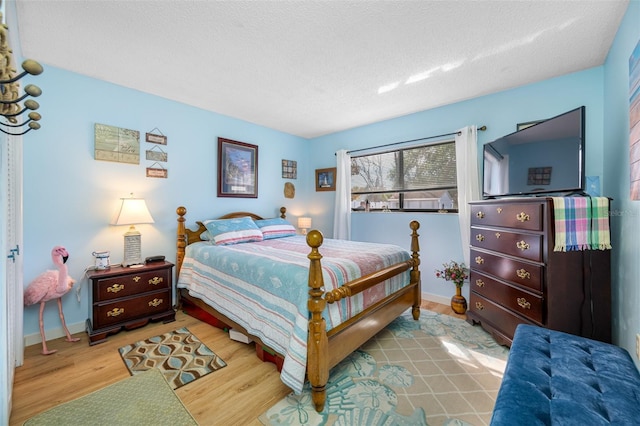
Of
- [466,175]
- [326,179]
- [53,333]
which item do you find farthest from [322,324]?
[326,179]

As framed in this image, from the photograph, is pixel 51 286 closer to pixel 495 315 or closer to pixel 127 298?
pixel 127 298

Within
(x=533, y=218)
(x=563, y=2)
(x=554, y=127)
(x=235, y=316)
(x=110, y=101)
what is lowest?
(x=235, y=316)

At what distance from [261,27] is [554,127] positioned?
2.41 m

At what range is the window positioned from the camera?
11.3 feet

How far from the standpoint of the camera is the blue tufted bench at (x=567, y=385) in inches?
37.2

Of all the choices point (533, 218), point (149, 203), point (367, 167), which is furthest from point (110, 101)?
point (533, 218)

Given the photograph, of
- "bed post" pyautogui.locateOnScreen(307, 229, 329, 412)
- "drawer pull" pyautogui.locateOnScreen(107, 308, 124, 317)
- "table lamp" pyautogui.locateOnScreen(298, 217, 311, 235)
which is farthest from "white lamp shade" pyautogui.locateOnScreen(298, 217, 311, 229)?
"bed post" pyautogui.locateOnScreen(307, 229, 329, 412)

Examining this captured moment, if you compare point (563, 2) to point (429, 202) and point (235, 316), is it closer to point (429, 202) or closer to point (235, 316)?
point (429, 202)

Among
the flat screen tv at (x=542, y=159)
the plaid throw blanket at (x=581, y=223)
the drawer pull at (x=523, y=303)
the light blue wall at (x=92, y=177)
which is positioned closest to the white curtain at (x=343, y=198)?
the light blue wall at (x=92, y=177)

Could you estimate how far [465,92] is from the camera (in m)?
3.02

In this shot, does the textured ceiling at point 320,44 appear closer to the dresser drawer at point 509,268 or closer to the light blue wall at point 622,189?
the light blue wall at point 622,189

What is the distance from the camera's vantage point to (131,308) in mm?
2621

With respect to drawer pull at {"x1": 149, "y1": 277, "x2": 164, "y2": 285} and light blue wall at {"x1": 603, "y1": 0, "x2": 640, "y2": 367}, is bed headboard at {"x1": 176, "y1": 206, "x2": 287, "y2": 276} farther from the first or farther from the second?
light blue wall at {"x1": 603, "y1": 0, "x2": 640, "y2": 367}

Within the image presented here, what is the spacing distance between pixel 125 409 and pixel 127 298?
149cm
